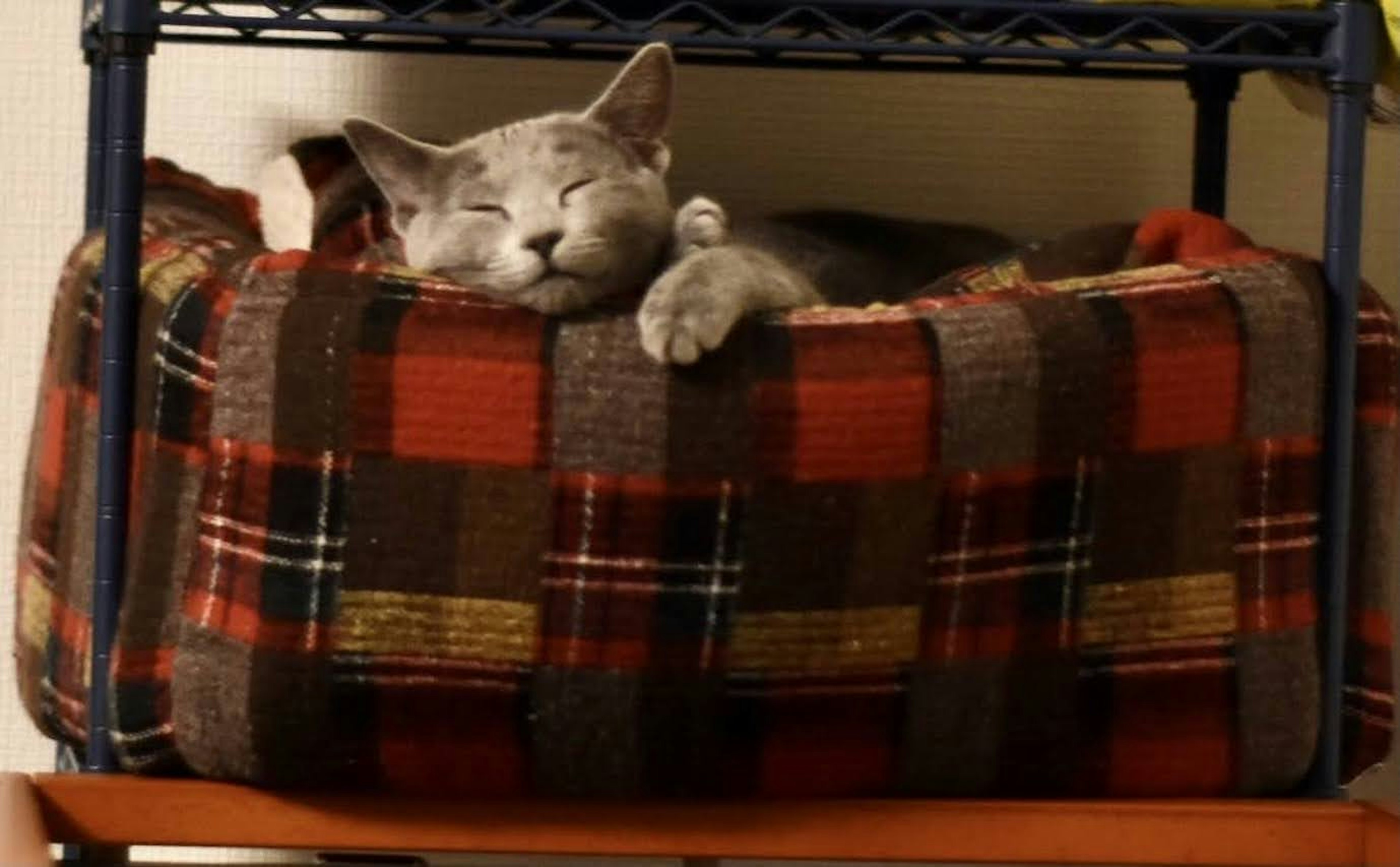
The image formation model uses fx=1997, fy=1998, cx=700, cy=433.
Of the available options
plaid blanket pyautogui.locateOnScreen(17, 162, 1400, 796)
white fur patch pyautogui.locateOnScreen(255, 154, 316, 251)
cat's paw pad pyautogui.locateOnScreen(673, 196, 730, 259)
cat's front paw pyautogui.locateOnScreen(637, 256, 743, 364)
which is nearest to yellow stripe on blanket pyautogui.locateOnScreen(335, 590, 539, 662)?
plaid blanket pyautogui.locateOnScreen(17, 162, 1400, 796)

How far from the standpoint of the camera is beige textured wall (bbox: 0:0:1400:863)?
5.26 ft

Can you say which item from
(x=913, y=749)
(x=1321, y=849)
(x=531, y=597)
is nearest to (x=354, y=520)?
(x=531, y=597)

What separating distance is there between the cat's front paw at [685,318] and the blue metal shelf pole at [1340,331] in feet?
1.15

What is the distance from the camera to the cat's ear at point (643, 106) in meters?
1.21

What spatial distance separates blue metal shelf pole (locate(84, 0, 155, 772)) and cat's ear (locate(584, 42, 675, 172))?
11.4 inches

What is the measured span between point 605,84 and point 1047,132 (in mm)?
366

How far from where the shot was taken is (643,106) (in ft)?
4.09

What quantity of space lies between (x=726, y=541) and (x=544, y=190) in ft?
0.92

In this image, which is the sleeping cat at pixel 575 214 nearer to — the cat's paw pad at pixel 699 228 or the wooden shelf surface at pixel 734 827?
the cat's paw pad at pixel 699 228

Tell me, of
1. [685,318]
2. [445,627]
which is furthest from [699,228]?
[445,627]

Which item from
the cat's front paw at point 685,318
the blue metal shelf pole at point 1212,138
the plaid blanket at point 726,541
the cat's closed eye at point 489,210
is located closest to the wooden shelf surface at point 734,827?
the plaid blanket at point 726,541

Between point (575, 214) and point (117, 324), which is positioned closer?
point (117, 324)

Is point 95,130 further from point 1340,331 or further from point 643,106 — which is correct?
point 1340,331

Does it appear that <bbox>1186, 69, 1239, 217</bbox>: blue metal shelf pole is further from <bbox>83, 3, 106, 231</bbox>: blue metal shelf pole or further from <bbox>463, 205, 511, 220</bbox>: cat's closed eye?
<bbox>83, 3, 106, 231</bbox>: blue metal shelf pole
